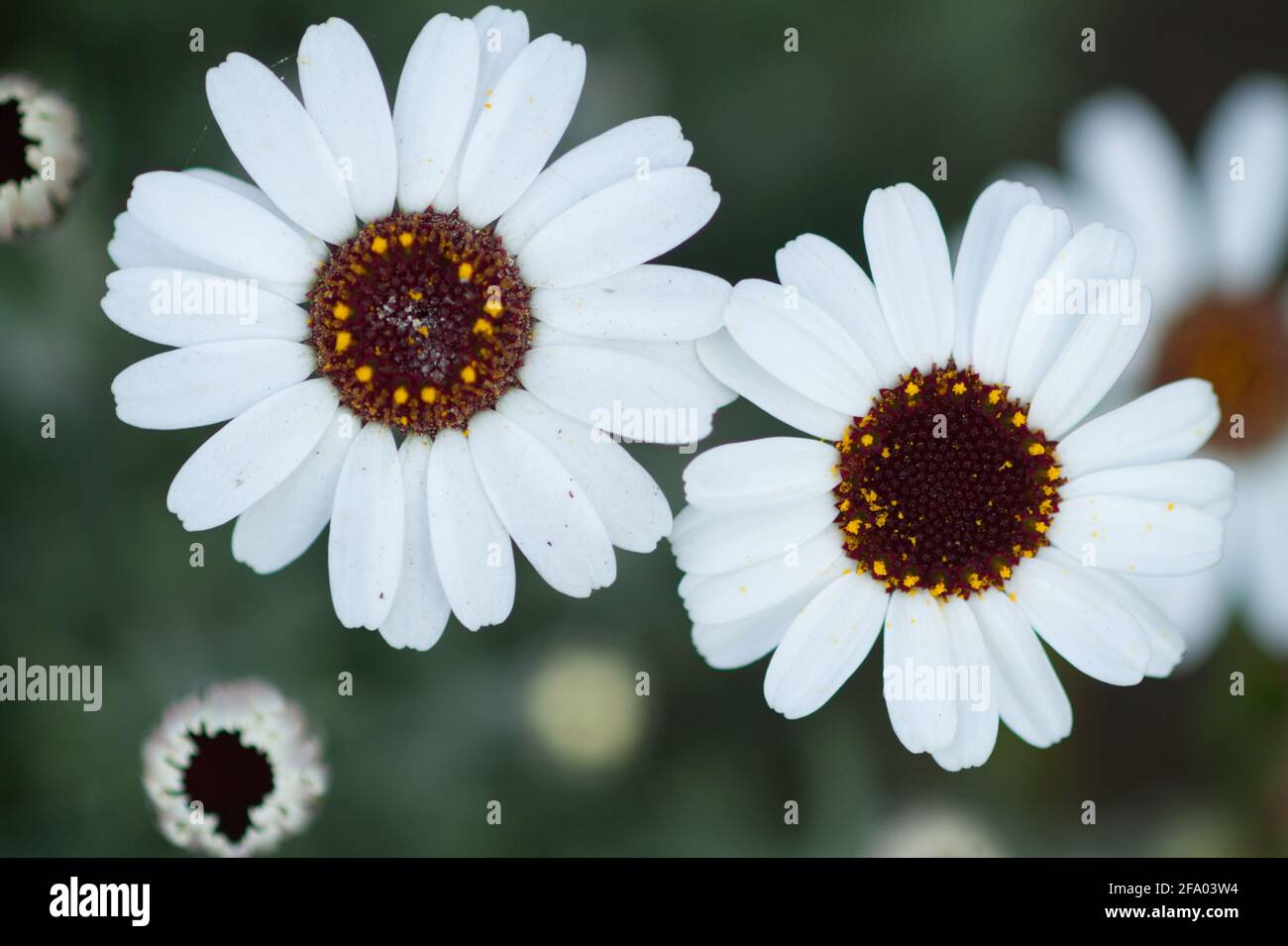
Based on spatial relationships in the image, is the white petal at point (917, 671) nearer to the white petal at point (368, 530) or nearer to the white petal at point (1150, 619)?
the white petal at point (1150, 619)

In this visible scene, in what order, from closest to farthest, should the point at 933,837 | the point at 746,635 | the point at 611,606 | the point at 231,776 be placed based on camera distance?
the point at 231,776 < the point at 746,635 < the point at 933,837 < the point at 611,606

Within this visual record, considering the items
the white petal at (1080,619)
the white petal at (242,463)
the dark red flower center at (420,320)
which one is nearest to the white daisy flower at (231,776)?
the white petal at (242,463)

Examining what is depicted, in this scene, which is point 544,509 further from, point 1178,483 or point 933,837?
point 933,837

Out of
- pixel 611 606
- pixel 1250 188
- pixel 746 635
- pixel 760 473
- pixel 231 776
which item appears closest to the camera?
pixel 760 473

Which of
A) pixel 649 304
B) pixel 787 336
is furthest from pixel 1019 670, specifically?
pixel 649 304

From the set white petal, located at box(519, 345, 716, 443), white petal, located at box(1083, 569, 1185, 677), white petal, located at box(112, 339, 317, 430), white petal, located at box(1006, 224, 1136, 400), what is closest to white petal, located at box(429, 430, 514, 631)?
white petal, located at box(519, 345, 716, 443)
